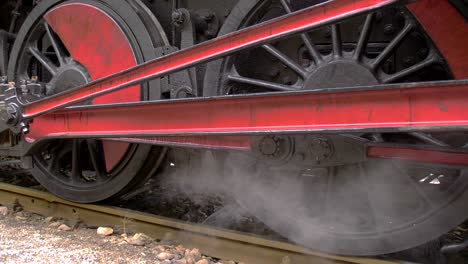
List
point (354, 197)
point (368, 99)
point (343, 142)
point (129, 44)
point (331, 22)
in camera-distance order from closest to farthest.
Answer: point (331, 22) → point (368, 99) → point (343, 142) → point (354, 197) → point (129, 44)

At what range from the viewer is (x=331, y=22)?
1739 mm

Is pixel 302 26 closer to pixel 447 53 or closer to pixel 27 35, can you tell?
pixel 447 53

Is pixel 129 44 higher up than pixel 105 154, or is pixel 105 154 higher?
pixel 129 44

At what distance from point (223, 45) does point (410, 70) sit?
904mm

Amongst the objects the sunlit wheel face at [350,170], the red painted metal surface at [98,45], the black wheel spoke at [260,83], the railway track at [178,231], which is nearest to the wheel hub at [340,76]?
the sunlit wheel face at [350,170]

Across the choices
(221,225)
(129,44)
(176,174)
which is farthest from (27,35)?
(221,225)

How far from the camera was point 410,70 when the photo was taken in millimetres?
2209

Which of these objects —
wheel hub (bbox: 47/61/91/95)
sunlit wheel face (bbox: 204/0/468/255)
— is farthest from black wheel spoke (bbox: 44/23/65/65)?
sunlit wheel face (bbox: 204/0/468/255)

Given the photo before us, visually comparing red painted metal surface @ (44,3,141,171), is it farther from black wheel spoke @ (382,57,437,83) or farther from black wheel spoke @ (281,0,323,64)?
black wheel spoke @ (382,57,437,83)

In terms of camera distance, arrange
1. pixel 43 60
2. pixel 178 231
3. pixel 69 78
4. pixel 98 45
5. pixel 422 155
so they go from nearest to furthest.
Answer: pixel 422 155 → pixel 178 231 → pixel 98 45 → pixel 69 78 → pixel 43 60

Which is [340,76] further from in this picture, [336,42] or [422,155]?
[422,155]

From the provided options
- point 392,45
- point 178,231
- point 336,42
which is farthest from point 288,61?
point 178,231

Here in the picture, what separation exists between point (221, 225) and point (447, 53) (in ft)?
5.36

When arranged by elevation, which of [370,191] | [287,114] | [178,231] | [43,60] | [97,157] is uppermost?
[43,60]
